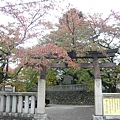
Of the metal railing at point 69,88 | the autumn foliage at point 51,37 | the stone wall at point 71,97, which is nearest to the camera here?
the autumn foliage at point 51,37

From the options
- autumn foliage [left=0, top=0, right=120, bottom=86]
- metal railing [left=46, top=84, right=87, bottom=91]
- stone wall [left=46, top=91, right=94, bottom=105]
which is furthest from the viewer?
metal railing [left=46, top=84, right=87, bottom=91]

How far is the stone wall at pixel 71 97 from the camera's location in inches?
643

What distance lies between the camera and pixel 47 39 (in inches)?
343

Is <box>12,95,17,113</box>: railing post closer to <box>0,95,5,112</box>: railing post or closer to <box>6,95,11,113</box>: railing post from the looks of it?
<box>6,95,11,113</box>: railing post

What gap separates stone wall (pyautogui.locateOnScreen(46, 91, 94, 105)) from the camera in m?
16.3

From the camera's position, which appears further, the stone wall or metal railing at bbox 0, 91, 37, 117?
the stone wall

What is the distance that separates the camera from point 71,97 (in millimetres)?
17516

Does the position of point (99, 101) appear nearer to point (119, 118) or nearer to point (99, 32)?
point (119, 118)

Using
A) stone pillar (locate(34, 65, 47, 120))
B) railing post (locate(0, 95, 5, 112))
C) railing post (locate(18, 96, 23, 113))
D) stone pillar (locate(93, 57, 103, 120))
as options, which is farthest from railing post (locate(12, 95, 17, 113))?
stone pillar (locate(93, 57, 103, 120))

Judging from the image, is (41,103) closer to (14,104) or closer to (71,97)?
(14,104)

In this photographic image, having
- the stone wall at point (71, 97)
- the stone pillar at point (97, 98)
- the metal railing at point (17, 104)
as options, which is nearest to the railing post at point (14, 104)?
the metal railing at point (17, 104)

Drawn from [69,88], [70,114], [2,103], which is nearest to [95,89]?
[70,114]

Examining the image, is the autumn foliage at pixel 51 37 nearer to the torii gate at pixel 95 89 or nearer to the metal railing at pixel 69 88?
the torii gate at pixel 95 89

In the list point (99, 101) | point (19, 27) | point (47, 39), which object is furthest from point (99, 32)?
point (19, 27)
